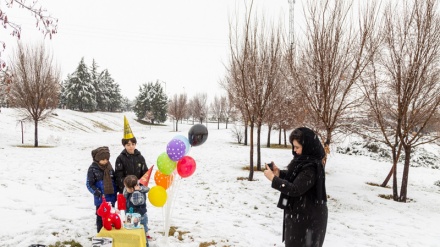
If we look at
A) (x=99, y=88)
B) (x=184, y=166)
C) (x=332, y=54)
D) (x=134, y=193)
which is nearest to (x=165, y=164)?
(x=184, y=166)

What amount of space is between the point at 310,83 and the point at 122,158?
21.6 feet

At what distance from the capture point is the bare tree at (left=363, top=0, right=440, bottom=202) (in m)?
8.33

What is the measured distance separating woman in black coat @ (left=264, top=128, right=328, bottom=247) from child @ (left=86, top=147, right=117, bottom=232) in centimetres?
298

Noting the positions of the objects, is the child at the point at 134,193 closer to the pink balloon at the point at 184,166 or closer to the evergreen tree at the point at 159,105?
the pink balloon at the point at 184,166

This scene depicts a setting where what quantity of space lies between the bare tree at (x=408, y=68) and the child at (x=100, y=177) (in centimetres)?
856

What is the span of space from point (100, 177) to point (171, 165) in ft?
4.05

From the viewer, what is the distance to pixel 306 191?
9.47 ft

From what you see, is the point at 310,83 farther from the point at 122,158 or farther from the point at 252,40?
the point at 122,158

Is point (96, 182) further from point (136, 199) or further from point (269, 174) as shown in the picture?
point (269, 174)

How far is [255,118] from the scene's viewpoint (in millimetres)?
11438

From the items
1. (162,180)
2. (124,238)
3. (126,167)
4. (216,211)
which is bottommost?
(216,211)

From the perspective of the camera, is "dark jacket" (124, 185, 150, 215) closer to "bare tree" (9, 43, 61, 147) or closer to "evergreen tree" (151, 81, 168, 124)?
"bare tree" (9, 43, 61, 147)

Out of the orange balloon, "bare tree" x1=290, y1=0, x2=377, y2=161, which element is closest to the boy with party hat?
the orange balloon

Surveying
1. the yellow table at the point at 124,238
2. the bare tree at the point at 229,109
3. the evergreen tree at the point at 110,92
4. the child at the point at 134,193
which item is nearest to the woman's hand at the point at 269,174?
the yellow table at the point at 124,238
